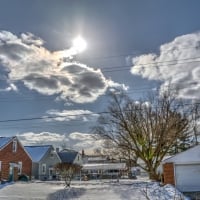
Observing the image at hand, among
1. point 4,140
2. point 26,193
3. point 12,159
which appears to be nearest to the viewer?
point 26,193

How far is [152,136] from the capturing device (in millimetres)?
34344

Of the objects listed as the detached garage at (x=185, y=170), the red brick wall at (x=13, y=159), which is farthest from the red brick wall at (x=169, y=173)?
the red brick wall at (x=13, y=159)

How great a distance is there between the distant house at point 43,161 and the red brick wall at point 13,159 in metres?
3.50

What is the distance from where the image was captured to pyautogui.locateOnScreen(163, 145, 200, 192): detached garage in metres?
26.2

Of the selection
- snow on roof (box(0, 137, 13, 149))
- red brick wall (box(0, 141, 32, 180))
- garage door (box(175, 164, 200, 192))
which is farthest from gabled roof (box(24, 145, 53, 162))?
garage door (box(175, 164, 200, 192))

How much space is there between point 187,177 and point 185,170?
0.56 metres

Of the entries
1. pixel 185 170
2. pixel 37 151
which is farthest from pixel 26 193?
pixel 37 151

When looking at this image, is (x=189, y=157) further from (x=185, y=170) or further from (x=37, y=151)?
(x=37, y=151)

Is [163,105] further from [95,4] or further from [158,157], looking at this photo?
[95,4]

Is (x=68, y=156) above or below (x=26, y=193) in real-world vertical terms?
above

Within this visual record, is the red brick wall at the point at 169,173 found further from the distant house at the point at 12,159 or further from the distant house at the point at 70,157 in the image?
the distant house at the point at 70,157

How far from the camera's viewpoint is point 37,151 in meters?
55.9

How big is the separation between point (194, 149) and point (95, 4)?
51.9 ft

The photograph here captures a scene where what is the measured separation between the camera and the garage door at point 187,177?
85.8ft
